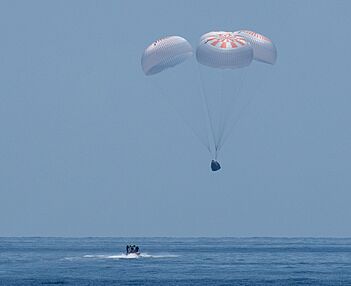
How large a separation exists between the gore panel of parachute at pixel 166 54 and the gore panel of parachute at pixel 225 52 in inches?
43.5

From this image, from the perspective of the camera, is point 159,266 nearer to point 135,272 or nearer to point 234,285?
point 135,272

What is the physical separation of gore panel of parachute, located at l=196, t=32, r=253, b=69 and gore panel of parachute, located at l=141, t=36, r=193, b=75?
43.5 inches

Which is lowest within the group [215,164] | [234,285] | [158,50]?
[234,285]

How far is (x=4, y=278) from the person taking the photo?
75.1 metres

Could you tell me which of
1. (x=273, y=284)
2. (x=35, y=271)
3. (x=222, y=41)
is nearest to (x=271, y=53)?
(x=222, y=41)

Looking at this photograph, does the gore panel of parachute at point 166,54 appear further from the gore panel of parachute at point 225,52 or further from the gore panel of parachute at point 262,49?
the gore panel of parachute at point 262,49

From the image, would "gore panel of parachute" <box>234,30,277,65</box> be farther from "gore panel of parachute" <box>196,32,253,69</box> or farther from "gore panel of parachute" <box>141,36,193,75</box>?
"gore panel of parachute" <box>141,36,193,75</box>

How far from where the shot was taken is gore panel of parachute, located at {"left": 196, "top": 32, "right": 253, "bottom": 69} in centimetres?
6556

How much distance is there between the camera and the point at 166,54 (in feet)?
220

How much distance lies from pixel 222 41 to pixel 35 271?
26.4 m

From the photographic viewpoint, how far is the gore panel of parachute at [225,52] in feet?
215

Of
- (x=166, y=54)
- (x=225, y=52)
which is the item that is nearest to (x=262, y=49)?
(x=225, y=52)

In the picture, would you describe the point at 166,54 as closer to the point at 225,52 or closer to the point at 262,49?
the point at 225,52

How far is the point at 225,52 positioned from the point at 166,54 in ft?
12.3
